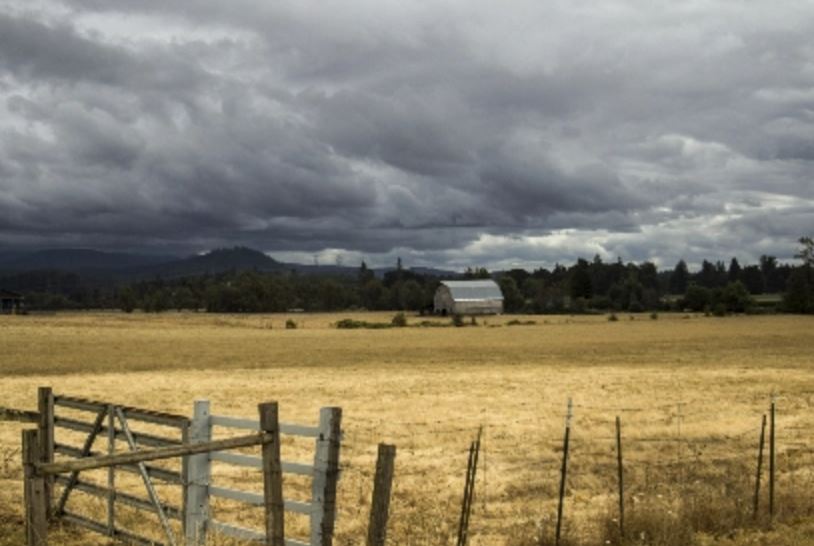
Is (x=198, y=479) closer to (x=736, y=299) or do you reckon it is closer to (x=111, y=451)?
(x=111, y=451)

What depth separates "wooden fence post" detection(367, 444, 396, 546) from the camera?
29.7 feet

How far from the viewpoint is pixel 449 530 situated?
13.1m

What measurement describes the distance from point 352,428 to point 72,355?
40175 mm

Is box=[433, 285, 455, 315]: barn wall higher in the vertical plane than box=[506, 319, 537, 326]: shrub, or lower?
higher

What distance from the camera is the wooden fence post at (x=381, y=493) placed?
29.7 feet

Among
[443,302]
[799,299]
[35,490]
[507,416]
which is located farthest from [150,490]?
[799,299]

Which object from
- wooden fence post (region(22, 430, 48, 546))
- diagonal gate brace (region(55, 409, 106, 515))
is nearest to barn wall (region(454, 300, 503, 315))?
diagonal gate brace (region(55, 409, 106, 515))

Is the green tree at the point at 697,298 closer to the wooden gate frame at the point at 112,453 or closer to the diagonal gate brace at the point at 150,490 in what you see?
the wooden gate frame at the point at 112,453

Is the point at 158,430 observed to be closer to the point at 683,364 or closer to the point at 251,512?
the point at 251,512

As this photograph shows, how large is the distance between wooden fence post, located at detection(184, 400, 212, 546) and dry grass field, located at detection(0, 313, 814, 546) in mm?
2160

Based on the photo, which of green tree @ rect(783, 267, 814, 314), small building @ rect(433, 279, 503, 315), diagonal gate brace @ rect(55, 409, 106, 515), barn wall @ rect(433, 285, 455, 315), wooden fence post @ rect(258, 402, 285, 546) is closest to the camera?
wooden fence post @ rect(258, 402, 285, 546)

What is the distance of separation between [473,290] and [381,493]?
5973 inches

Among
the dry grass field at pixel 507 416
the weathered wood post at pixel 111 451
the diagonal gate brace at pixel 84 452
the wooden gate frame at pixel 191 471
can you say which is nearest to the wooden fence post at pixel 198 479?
the wooden gate frame at pixel 191 471

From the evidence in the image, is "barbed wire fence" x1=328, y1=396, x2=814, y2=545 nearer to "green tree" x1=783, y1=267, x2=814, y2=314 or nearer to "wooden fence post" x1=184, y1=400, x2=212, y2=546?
"wooden fence post" x1=184, y1=400, x2=212, y2=546
